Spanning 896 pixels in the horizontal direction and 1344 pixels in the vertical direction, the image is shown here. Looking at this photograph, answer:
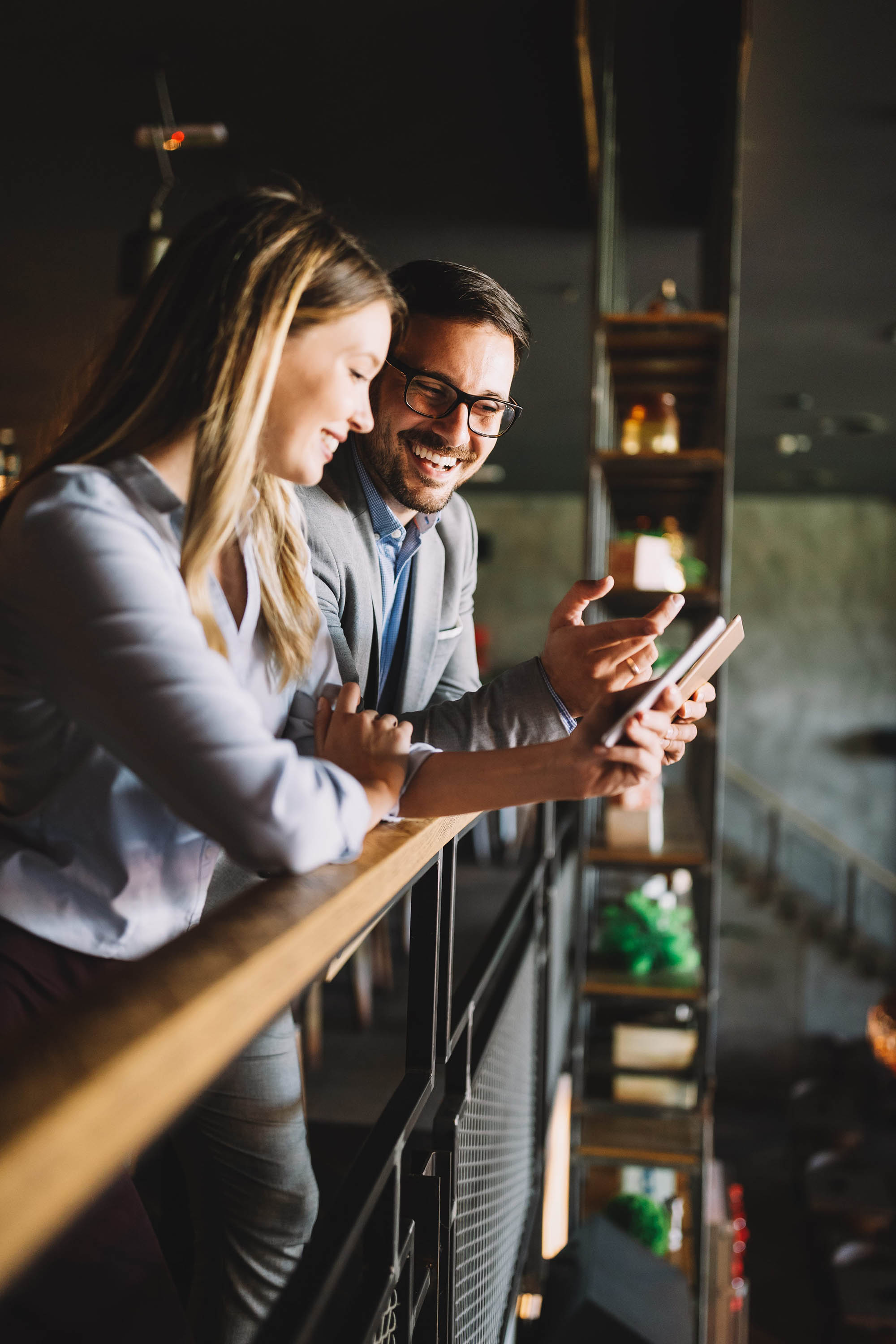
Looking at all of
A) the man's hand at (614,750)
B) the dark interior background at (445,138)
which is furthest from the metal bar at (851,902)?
the man's hand at (614,750)

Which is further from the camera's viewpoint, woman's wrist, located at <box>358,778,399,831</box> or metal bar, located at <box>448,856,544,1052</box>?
metal bar, located at <box>448,856,544,1052</box>

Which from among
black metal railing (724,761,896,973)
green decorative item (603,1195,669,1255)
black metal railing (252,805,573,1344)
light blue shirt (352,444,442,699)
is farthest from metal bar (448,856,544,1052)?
black metal railing (724,761,896,973)

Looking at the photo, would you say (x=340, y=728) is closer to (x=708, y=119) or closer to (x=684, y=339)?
(x=684, y=339)

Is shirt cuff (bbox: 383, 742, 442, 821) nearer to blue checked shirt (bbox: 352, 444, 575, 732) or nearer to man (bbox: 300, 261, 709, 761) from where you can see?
man (bbox: 300, 261, 709, 761)

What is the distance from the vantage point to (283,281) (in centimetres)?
93

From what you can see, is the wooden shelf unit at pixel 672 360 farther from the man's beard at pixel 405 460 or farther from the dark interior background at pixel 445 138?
the man's beard at pixel 405 460

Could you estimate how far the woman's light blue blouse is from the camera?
77 cm

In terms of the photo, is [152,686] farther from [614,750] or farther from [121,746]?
[614,750]

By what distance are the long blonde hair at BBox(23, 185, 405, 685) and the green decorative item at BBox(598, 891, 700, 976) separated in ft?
8.38

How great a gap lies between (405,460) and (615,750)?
0.64 m

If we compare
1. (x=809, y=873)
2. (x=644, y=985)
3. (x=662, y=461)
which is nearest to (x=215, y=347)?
(x=662, y=461)

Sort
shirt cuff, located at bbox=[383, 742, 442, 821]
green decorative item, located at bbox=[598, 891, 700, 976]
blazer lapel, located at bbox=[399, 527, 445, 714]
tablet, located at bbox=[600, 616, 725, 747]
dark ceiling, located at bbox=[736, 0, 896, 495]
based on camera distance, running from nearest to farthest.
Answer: tablet, located at bbox=[600, 616, 725, 747] → shirt cuff, located at bbox=[383, 742, 442, 821] → blazer lapel, located at bbox=[399, 527, 445, 714] → dark ceiling, located at bbox=[736, 0, 896, 495] → green decorative item, located at bbox=[598, 891, 700, 976]

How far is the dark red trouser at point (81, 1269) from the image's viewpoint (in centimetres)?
85

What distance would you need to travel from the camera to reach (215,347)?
91 cm
